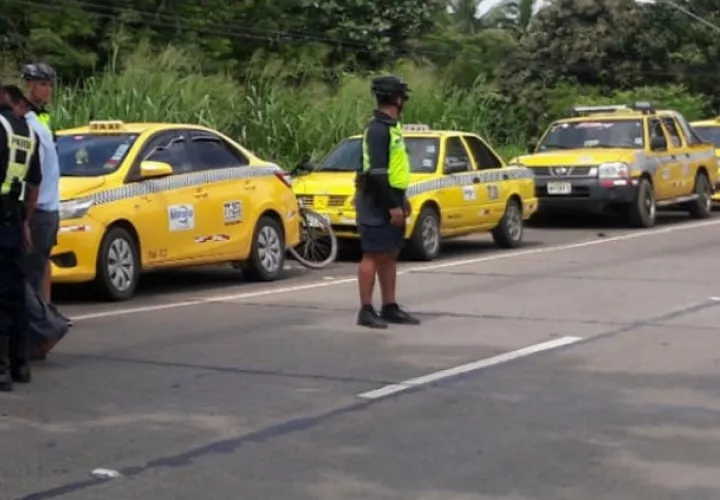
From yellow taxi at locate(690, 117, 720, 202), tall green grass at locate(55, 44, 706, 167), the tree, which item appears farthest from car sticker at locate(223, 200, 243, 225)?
the tree

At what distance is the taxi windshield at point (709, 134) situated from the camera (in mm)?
28062

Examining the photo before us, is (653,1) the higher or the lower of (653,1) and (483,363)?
the higher

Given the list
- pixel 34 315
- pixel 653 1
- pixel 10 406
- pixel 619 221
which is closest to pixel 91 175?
pixel 34 315

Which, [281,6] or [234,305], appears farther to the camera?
[281,6]

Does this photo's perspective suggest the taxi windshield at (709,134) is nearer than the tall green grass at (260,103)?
No

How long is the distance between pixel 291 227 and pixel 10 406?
296 inches

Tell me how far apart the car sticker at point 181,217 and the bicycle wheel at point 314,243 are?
257 centimetres

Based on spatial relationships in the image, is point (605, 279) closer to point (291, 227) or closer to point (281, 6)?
point (291, 227)

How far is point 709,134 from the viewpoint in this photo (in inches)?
1113

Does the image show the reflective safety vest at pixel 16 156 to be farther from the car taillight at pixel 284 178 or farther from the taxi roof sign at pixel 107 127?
the car taillight at pixel 284 178

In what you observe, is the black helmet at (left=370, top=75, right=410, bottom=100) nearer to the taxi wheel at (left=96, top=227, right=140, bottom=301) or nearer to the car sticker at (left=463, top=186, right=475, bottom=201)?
the taxi wheel at (left=96, top=227, right=140, bottom=301)

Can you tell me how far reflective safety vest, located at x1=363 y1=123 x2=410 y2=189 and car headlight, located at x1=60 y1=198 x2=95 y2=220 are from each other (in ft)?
9.53

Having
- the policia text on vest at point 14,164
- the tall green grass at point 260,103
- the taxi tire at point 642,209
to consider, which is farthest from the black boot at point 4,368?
the taxi tire at point 642,209

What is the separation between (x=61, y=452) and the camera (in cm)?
748
